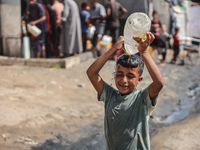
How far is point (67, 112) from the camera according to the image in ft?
13.8

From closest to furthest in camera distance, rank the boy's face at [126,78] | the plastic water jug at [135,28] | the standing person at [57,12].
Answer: the plastic water jug at [135,28] → the boy's face at [126,78] → the standing person at [57,12]

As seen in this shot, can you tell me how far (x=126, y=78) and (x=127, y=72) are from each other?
4cm

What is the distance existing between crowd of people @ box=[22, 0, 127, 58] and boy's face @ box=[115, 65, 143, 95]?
18.4ft

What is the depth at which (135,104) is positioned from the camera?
1811mm

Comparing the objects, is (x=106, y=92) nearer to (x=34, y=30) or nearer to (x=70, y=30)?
(x=34, y=30)

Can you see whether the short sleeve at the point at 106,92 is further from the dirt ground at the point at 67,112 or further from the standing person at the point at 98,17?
the standing person at the point at 98,17

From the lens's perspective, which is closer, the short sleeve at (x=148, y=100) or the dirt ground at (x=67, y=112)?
the short sleeve at (x=148, y=100)

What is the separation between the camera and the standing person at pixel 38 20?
278 inches

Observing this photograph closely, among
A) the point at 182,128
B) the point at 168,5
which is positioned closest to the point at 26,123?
the point at 182,128

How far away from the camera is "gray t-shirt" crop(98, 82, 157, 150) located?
70.6 inches

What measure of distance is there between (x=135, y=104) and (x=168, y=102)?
3435mm

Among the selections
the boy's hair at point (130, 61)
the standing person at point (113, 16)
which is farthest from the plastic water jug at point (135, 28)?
the standing person at point (113, 16)

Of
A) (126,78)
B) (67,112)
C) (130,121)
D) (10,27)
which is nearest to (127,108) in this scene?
(130,121)

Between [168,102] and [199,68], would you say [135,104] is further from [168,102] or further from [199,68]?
[199,68]
